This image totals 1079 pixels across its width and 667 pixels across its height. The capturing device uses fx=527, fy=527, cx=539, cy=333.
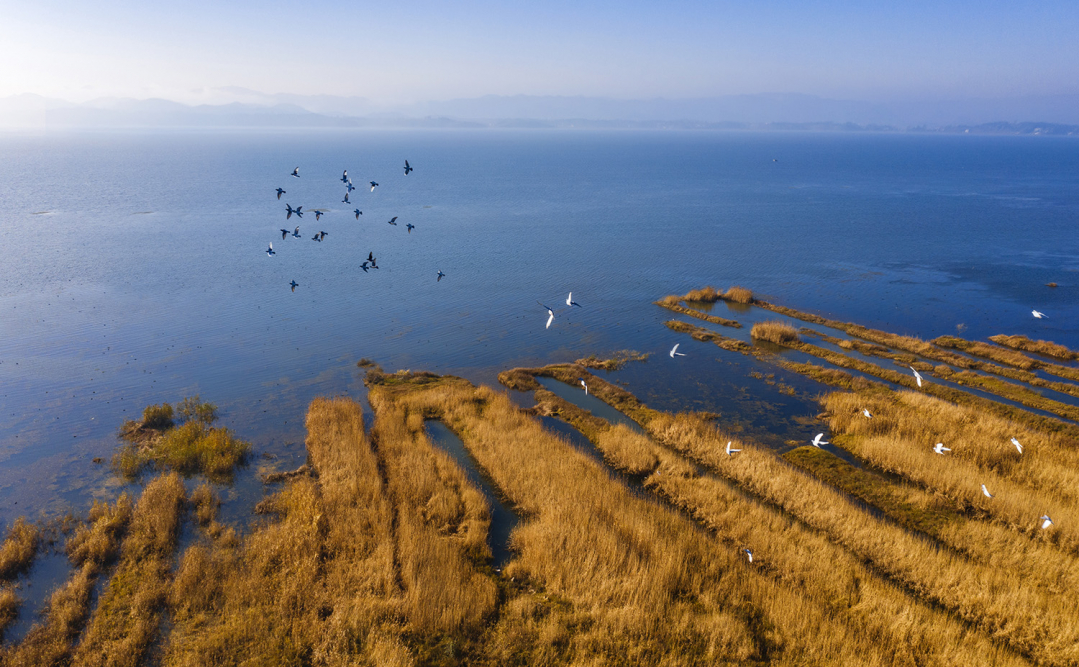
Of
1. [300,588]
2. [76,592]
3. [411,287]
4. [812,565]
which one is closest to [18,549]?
[76,592]

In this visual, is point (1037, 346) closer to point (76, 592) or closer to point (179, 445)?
point (179, 445)

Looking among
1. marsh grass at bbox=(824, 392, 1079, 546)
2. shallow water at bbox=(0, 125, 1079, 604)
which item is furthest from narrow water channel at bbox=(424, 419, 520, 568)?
marsh grass at bbox=(824, 392, 1079, 546)

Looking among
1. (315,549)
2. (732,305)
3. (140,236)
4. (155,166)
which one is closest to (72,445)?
(315,549)

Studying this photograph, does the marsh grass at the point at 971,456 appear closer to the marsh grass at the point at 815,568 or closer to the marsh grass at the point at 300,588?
the marsh grass at the point at 815,568

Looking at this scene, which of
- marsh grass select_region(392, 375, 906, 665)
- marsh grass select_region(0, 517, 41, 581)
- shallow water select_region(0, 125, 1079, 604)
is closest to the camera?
marsh grass select_region(392, 375, 906, 665)

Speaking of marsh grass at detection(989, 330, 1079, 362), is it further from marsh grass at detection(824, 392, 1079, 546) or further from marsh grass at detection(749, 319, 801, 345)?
marsh grass at detection(824, 392, 1079, 546)

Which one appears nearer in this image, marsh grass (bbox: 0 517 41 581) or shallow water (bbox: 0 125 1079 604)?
marsh grass (bbox: 0 517 41 581)
